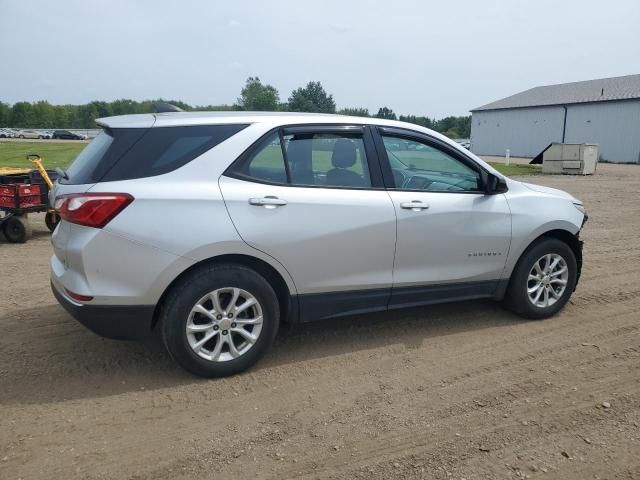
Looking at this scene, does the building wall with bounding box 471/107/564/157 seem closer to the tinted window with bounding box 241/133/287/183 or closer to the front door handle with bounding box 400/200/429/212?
the front door handle with bounding box 400/200/429/212

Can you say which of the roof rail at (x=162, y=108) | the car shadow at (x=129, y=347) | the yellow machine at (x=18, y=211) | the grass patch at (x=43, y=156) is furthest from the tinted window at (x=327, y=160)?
the grass patch at (x=43, y=156)

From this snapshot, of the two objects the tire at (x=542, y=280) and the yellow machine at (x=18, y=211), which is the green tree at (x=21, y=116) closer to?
the yellow machine at (x=18, y=211)

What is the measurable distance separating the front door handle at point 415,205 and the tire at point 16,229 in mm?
6499

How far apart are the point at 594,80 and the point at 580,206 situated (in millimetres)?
54540

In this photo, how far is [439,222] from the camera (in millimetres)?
4289

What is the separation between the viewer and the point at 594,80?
169 feet

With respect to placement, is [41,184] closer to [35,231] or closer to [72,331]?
[35,231]

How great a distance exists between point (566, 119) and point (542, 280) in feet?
156

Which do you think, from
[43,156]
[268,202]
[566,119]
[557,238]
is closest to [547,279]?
[557,238]

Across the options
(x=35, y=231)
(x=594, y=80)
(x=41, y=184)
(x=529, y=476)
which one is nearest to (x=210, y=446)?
(x=529, y=476)

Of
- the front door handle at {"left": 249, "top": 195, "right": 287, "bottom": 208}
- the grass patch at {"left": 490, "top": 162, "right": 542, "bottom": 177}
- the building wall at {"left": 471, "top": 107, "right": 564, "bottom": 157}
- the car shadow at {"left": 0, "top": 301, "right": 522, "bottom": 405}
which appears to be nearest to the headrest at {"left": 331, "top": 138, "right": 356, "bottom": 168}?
the front door handle at {"left": 249, "top": 195, "right": 287, "bottom": 208}

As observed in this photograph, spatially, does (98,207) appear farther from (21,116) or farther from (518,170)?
(21,116)

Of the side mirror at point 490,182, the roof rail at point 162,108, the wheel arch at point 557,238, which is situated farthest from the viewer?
the wheel arch at point 557,238

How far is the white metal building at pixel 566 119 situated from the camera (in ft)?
135
